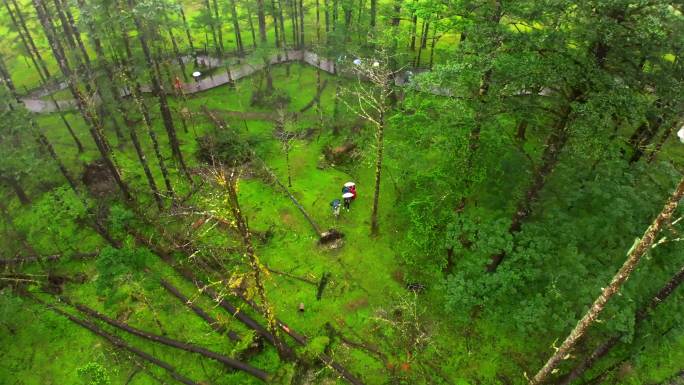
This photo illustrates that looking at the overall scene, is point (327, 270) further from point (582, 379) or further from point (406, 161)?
point (582, 379)

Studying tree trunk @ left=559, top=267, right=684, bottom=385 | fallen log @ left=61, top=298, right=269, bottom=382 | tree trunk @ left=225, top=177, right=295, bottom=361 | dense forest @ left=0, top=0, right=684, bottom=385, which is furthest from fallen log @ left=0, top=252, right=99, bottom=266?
tree trunk @ left=559, top=267, right=684, bottom=385

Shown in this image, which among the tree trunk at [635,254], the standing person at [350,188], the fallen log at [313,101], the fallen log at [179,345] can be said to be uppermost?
the tree trunk at [635,254]

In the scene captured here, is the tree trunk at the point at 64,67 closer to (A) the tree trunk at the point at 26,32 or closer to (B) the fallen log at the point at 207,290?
(B) the fallen log at the point at 207,290

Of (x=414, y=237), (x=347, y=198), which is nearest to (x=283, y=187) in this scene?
(x=347, y=198)

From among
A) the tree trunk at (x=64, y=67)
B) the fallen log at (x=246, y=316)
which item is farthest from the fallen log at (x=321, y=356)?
the tree trunk at (x=64, y=67)

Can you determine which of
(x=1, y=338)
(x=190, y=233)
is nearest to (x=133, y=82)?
(x=190, y=233)

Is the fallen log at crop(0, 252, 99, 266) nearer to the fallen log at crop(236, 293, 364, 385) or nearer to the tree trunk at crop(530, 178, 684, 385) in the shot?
the fallen log at crop(236, 293, 364, 385)
